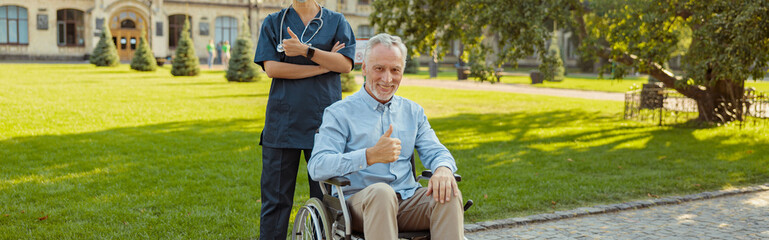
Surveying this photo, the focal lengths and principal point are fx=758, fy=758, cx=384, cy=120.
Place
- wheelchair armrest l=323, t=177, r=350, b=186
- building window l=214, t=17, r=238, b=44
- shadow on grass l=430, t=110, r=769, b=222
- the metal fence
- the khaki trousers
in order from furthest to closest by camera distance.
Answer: building window l=214, t=17, r=238, b=44 → the metal fence → shadow on grass l=430, t=110, r=769, b=222 → wheelchair armrest l=323, t=177, r=350, b=186 → the khaki trousers

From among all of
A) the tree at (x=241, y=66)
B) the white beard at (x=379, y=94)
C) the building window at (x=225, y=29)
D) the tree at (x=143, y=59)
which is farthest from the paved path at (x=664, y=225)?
the building window at (x=225, y=29)

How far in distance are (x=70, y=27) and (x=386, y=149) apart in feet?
167

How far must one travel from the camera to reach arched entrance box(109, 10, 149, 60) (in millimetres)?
50219

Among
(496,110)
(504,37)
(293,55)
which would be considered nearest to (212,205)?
(293,55)

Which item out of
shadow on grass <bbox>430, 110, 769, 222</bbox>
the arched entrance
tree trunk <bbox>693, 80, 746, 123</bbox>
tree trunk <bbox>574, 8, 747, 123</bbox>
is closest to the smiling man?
shadow on grass <bbox>430, 110, 769, 222</bbox>

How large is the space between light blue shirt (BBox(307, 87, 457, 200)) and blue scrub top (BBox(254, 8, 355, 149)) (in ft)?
1.41

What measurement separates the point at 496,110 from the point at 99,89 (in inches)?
451

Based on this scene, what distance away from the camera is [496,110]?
736 inches

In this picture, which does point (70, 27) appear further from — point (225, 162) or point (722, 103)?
point (225, 162)

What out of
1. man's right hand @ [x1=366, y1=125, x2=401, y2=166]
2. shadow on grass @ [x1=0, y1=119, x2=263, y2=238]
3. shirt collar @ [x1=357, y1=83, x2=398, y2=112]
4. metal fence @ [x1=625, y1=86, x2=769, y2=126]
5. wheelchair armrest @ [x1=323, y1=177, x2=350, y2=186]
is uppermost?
shirt collar @ [x1=357, y1=83, x2=398, y2=112]

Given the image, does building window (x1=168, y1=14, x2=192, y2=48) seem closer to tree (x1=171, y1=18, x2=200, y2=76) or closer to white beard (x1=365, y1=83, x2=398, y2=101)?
tree (x1=171, y1=18, x2=200, y2=76)

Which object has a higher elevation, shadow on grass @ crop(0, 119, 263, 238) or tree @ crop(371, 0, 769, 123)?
tree @ crop(371, 0, 769, 123)

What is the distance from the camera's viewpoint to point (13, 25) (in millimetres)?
48031

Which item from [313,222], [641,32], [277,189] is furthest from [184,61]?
[313,222]
